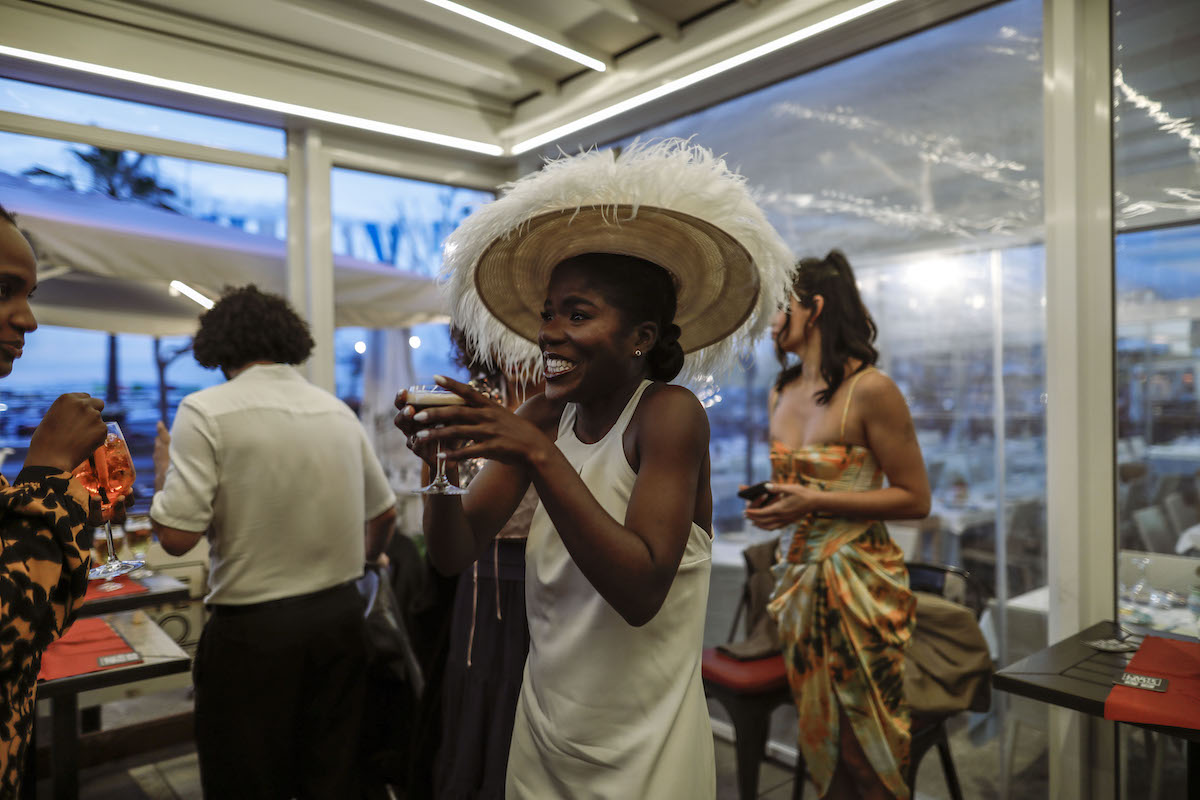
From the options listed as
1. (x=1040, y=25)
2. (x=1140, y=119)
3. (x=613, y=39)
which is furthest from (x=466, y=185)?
(x=1140, y=119)

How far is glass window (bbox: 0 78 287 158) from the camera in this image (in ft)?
10.7

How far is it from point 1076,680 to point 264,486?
211 centimetres

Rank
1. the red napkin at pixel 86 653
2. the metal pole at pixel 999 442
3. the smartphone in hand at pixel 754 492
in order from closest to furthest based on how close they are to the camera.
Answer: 1. the red napkin at pixel 86 653
2. the smartphone in hand at pixel 754 492
3. the metal pole at pixel 999 442

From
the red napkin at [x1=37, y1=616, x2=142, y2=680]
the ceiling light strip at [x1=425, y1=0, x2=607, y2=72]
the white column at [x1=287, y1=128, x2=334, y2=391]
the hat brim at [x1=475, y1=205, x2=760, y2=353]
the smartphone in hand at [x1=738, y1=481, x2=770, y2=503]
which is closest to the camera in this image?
the hat brim at [x1=475, y1=205, x2=760, y2=353]

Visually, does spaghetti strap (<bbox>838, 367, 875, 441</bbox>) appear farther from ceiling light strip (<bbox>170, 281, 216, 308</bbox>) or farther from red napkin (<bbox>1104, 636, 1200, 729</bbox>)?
ceiling light strip (<bbox>170, 281, 216, 308</bbox>)

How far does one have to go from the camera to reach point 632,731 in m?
1.17

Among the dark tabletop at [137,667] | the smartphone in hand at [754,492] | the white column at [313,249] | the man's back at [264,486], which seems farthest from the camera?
the white column at [313,249]

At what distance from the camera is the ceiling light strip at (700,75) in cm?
284

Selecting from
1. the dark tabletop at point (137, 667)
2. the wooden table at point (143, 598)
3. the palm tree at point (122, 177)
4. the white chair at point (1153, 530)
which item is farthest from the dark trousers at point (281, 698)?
the white chair at point (1153, 530)

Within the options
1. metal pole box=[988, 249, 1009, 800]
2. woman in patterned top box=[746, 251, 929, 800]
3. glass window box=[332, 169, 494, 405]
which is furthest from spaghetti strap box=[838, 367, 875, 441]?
glass window box=[332, 169, 494, 405]

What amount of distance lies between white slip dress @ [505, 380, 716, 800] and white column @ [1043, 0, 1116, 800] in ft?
5.70

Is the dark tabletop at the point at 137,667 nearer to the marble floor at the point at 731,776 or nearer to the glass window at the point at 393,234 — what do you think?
the marble floor at the point at 731,776

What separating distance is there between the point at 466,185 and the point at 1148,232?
349 cm

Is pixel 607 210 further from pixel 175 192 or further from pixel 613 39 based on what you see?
pixel 175 192
